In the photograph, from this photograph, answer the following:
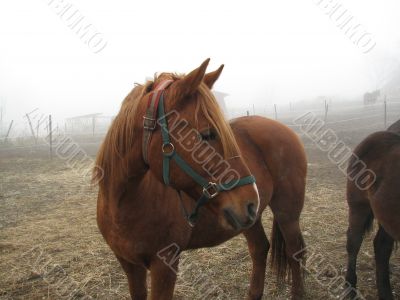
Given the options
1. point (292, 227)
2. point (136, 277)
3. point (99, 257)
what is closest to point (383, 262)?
point (292, 227)

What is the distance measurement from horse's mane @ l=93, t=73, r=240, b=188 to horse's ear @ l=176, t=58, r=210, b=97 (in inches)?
2.5

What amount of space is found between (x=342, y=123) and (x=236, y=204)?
18766 mm

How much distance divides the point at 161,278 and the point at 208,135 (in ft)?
3.42

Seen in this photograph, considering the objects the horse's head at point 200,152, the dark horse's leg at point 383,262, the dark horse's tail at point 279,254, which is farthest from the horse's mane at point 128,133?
the dark horse's leg at point 383,262

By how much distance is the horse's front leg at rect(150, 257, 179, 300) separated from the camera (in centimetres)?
198

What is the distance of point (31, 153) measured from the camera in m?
14.7

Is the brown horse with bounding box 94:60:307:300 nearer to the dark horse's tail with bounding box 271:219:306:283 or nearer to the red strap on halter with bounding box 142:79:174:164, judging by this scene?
the red strap on halter with bounding box 142:79:174:164

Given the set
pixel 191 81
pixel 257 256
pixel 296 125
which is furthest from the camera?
pixel 296 125

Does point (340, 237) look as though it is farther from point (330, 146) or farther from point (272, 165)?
point (330, 146)

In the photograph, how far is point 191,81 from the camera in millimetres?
1543

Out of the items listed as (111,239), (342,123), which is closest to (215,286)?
(111,239)

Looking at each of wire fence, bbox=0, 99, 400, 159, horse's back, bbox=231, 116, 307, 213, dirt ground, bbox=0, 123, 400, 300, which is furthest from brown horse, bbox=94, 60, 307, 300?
wire fence, bbox=0, 99, 400, 159

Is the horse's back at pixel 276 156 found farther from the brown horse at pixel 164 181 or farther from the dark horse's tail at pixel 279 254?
the dark horse's tail at pixel 279 254

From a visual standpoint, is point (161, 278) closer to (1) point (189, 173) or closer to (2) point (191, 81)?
(1) point (189, 173)
